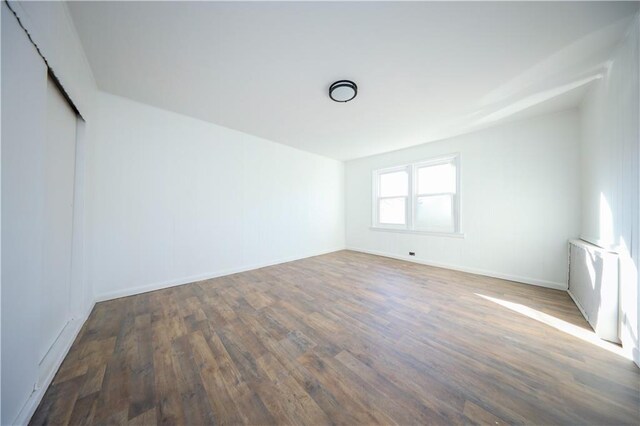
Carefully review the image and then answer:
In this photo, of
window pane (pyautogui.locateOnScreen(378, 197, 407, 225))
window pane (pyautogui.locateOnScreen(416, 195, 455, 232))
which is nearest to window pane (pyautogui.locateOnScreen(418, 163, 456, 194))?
window pane (pyautogui.locateOnScreen(416, 195, 455, 232))

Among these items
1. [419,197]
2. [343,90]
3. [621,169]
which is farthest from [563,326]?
[343,90]

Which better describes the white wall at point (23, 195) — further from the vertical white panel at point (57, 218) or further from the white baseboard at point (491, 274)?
the white baseboard at point (491, 274)

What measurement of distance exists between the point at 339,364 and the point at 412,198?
12.2ft

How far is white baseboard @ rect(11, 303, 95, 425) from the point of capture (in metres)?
1.00

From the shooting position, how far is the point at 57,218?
5.45 feet

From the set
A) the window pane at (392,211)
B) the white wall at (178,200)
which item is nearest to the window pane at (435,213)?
the window pane at (392,211)

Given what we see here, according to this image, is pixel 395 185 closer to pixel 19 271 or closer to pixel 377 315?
pixel 377 315

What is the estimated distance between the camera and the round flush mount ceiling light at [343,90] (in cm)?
214

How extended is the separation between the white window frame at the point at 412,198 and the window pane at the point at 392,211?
0.07 metres

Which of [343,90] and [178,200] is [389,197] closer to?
[343,90]

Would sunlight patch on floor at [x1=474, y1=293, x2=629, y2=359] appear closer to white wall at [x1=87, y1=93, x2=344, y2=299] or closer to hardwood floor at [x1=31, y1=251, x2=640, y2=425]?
hardwood floor at [x1=31, y1=251, x2=640, y2=425]

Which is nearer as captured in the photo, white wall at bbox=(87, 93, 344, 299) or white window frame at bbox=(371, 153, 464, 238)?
white wall at bbox=(87, 93, 344, 299)

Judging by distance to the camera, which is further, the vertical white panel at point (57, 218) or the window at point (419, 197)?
the window at point (419, 197)

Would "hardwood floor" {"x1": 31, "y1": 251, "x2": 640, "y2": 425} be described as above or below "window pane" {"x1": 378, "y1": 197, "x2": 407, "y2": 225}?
below
